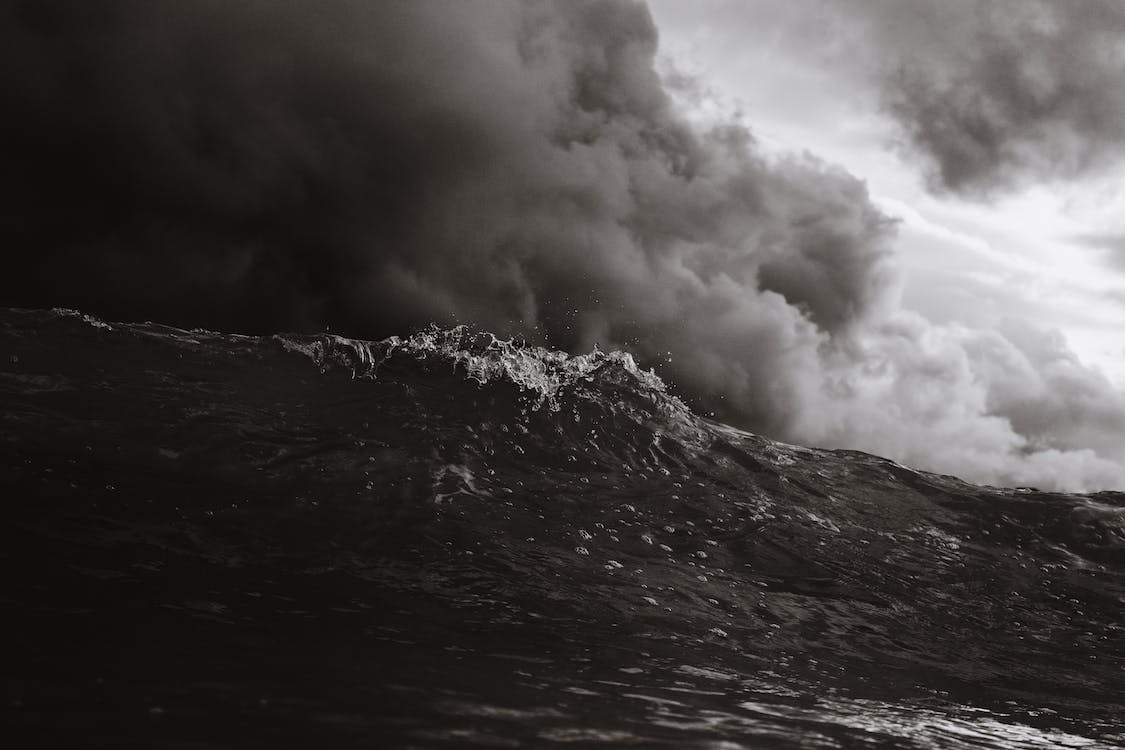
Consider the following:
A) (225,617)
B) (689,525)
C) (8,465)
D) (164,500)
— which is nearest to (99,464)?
(8,465)

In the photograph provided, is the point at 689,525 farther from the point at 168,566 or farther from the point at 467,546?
the point at 168,566

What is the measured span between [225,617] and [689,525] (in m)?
11.1

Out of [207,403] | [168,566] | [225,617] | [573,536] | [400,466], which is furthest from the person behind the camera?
[207,403]

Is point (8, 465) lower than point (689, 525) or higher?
lower

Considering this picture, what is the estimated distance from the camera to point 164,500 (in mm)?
11750

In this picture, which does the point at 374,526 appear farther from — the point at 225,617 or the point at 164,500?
the point at 225,617

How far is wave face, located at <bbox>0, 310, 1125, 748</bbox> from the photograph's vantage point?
5.56 metres

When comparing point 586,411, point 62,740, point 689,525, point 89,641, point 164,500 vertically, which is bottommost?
point 62,740

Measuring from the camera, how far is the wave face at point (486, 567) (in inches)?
219

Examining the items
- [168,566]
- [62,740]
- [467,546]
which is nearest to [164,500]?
[168,566]

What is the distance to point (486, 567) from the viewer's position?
11.5m

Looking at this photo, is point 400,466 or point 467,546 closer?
point 467,546

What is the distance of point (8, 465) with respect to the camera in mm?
12102

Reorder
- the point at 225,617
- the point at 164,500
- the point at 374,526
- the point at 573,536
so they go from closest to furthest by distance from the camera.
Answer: the point at 225,617, the point at 164,500, the point at 374,526, the point at 573,536
